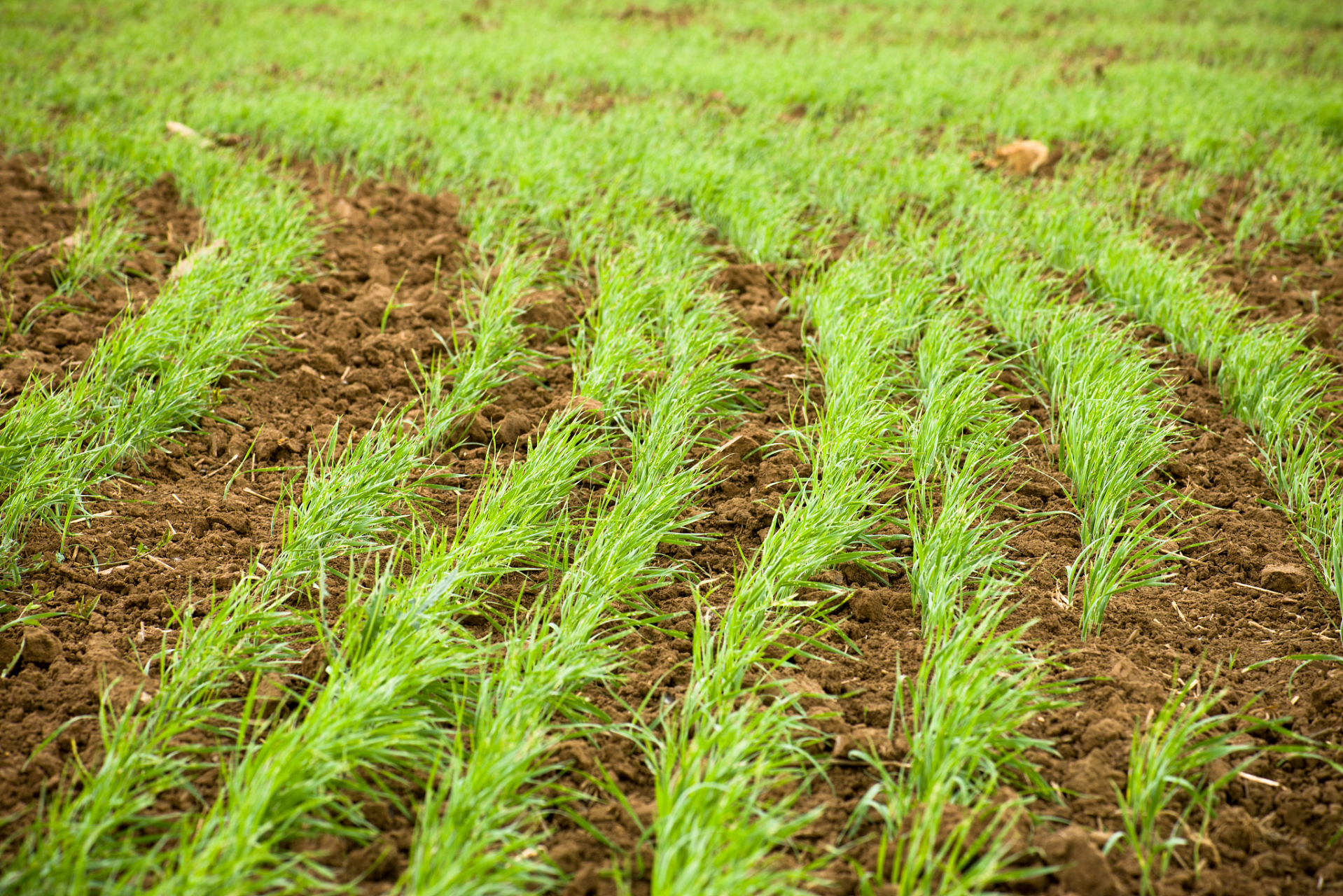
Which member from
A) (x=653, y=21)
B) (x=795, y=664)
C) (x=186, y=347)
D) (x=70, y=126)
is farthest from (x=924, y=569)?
(x=653, y=21)

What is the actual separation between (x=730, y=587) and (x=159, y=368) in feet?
7.38

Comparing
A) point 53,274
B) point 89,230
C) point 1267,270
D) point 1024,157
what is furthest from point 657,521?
point 1024,157

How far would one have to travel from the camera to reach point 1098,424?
8.99 ft

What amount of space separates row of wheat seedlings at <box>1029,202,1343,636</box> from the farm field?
3 cm

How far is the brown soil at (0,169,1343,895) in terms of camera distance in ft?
5.67

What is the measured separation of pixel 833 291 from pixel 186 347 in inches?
100

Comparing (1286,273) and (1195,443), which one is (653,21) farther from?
(1195,443)

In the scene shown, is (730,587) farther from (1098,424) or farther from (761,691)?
(1098,424)

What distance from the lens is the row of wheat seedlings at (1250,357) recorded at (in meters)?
2.67

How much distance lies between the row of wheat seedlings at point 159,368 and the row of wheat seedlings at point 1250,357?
11.4ft

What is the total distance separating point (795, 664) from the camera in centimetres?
212

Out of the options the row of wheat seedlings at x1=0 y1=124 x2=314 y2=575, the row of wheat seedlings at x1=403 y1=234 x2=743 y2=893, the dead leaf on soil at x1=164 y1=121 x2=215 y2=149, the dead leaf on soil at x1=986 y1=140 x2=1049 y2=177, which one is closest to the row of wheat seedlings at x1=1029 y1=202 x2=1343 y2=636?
the dead leaf on soil at x1=986 y1=140 x2=1049 y2=177

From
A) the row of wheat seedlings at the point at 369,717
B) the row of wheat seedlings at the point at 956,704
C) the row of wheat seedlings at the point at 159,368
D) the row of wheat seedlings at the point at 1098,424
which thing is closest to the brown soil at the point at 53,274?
the row of wheat seedlings at the point at 159,368

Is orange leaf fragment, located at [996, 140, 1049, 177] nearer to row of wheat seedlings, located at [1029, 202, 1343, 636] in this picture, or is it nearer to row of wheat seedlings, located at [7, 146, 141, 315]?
row of wheat seedlings, located at [1029, 202, 1343, 636]
